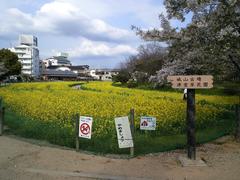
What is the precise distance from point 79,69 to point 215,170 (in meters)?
179

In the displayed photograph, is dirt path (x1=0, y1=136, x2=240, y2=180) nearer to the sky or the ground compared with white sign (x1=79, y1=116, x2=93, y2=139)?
nearer to the ground

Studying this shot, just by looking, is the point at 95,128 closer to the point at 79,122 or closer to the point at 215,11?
the point at 79,122

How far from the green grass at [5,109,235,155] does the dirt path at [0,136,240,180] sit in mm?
715

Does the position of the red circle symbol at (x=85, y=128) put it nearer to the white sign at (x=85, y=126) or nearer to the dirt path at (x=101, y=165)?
the white sign at (x=85, y=126)

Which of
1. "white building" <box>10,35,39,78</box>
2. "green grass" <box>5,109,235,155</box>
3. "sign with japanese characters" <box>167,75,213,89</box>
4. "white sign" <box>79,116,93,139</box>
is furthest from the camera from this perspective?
"white building" <box>10,35,39,78</box>

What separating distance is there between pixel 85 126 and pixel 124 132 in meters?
1.09

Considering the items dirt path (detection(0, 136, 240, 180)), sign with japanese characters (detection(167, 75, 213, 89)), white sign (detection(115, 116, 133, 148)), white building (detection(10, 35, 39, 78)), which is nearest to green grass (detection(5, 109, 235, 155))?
white sign (detection(115, 116, 133, 148))

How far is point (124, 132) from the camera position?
34.1 feet

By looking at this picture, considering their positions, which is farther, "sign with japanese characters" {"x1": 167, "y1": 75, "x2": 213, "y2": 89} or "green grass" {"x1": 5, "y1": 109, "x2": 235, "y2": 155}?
"green grass" {"x1": 5, "y1": 109, "x2": 235, "y2": 155}

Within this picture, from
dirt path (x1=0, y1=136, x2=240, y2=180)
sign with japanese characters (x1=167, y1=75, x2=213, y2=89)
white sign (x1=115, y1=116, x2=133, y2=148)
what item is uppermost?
sign with japanese characters (x1=167, y1=75, x2=213, y2=89)

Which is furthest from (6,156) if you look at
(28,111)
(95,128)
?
(28,111)

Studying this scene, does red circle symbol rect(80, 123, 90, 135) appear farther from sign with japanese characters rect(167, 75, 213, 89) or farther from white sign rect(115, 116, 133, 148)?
sign with japanese characters rect(167, 75, 213, 89)

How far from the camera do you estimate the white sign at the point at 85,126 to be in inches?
421

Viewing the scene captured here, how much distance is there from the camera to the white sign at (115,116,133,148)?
10.3 metres
